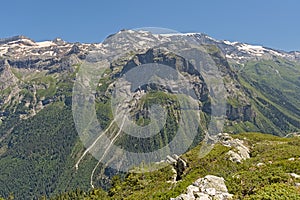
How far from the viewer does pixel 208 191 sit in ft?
103

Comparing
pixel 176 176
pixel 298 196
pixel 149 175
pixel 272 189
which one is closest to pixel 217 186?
pixel 272 189

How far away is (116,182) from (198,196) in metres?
56.1

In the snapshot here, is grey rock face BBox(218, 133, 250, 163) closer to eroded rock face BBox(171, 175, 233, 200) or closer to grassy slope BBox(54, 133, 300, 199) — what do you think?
grassy slope BBox(54, 133, 300, 199)

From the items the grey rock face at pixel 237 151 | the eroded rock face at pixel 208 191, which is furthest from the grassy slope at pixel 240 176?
the grey rock face at pixel 237 151

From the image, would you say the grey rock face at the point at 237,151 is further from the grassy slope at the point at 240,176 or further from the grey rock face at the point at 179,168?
the grey rock face at the point at 179,168

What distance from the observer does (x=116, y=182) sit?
84062mm

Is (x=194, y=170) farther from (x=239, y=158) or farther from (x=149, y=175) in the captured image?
(x=149, y=175)

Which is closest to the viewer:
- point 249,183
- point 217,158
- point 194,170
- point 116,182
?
point 249,183

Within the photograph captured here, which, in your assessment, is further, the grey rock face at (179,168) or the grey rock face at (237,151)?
the grey rock face at (179,168)

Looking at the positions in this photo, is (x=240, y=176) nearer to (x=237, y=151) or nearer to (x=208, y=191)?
(x=208, y=191)

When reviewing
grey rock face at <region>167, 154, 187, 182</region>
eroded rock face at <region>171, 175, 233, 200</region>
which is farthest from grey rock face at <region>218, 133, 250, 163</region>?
eroded rock face at <region>171, 175, 233, 200</region>

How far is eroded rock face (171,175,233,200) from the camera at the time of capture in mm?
30514

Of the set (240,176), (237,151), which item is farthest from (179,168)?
(240,176)

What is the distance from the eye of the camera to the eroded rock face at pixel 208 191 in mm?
30514
